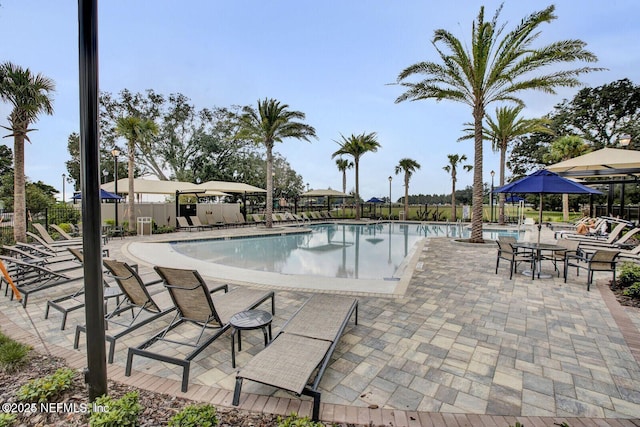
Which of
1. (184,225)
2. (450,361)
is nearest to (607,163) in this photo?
(450,361)

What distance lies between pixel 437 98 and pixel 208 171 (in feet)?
75.6

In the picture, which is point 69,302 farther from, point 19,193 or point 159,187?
point 159,187

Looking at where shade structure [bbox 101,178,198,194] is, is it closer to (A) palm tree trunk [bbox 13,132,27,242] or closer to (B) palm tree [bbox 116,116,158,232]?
(B) palm tree [bbox 116,116,158,232]

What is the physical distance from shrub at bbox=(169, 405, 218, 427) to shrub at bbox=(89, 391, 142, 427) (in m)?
0.26

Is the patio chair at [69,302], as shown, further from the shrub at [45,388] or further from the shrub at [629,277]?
the shrub at [629,277]

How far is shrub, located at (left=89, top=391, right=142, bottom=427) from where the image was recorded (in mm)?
1790

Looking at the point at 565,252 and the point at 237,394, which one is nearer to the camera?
the point at 237,394

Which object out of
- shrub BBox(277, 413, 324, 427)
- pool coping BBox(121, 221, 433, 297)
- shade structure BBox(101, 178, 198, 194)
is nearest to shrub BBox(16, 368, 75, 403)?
shrub BBox(277, 413, 324, 427)

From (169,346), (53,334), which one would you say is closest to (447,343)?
(169,346)

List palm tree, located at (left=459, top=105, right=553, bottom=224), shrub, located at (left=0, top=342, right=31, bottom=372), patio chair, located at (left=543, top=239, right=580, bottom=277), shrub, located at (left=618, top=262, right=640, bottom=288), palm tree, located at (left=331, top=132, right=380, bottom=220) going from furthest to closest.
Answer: palm tree, located at (left=331, top=132, right=380, bottom=220) → palm tree, located at (left=459, top=105, right=553, bottom=224) → patio chair, located at (left=543, top=239, right=580, bottom=277) → shrub, located at (left=618, top=262, right=640, bottom=288) → shrub, located at (left=0, top=342, right=31, bottom=372)

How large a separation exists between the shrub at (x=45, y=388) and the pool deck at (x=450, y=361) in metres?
0.35

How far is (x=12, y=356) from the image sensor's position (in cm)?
263

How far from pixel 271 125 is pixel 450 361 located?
15.7 m

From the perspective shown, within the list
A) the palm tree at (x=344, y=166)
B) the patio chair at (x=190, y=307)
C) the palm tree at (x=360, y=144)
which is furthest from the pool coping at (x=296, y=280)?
the palm tree at (x=344, y=166)
